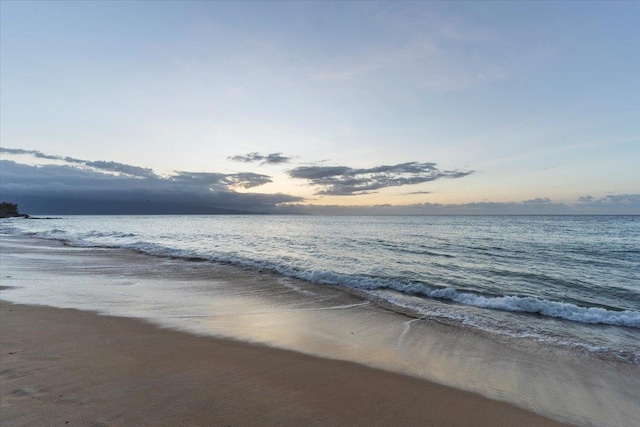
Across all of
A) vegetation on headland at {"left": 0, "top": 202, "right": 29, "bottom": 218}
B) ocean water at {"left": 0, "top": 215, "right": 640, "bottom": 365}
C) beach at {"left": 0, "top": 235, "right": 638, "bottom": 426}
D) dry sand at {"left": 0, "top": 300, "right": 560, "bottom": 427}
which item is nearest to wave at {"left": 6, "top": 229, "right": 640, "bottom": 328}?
ocean water at {"left": 0, "top": 215, "right": 640, "bottom": 365}

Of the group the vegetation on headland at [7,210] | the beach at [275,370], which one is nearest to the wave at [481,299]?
the beach at [275,370]

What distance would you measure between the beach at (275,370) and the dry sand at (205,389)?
0.02 m

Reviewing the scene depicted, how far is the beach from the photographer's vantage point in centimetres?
425

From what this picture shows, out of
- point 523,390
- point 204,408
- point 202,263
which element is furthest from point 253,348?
point 202,263

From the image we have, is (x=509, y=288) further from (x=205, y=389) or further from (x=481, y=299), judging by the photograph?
Answer: (x=205, y=389)

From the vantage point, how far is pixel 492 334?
823cm

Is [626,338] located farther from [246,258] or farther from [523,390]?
[246,258]

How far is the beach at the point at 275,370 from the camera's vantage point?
167 inches

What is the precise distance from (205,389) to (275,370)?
125 cm

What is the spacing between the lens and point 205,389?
474 cm

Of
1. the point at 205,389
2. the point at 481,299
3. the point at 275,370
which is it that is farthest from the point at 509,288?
the point at 205,389

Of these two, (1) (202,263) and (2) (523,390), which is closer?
(2) (523,390)

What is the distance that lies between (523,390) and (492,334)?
3109 mm

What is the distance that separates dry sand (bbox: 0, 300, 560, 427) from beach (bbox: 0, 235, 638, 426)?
0.07ft
